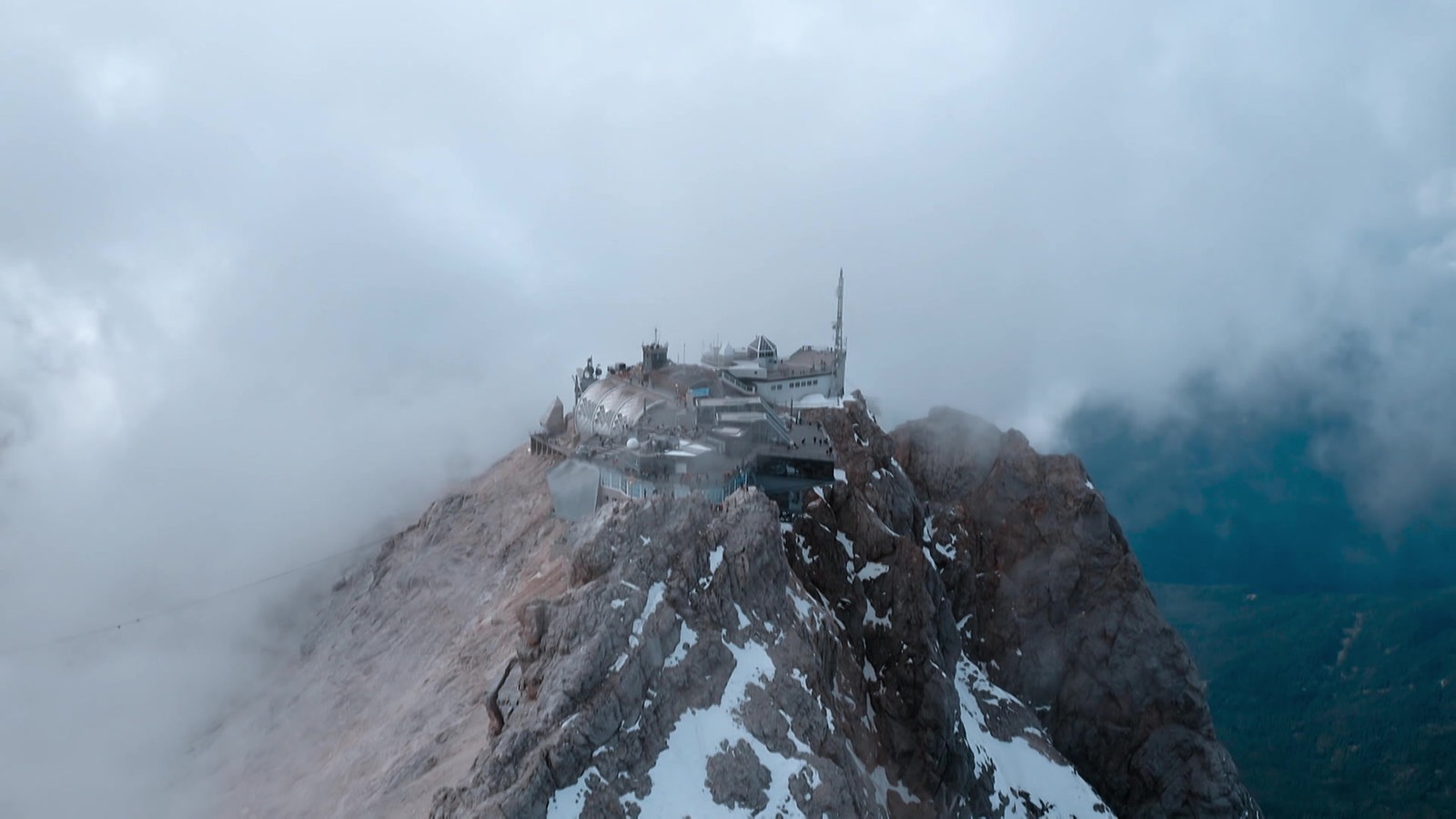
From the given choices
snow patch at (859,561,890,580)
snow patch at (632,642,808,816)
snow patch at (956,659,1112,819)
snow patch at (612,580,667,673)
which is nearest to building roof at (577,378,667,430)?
snow patch at (859,561,890,580)

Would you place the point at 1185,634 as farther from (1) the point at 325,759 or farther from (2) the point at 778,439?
(1) the point at 325,759

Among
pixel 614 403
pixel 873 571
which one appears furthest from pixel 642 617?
pixel 614 403

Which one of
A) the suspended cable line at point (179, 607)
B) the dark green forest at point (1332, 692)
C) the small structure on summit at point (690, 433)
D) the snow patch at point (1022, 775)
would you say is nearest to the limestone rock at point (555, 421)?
the small structure on summit at point (690, 433)

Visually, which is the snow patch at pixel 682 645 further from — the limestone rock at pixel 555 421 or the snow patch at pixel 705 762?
the limestone rock at pixel 555 421

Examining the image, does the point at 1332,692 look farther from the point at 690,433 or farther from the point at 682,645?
the point at 682,645

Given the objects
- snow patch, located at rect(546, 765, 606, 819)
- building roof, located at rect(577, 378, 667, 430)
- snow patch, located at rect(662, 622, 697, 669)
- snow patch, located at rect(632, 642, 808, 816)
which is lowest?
snow patch, located at rect(546, 765, 606, 819)

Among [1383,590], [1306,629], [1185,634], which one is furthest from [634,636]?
[1383,590]

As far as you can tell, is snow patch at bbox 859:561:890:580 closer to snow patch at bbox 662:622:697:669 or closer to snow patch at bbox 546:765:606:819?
snow patch at bbox 662:622:697:669

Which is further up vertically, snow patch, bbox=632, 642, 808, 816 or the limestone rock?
the limestone rock
